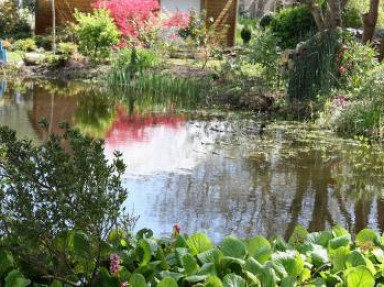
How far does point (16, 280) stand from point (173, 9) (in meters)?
26.6

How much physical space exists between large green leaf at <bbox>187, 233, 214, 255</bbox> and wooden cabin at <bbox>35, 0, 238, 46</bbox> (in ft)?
81.0

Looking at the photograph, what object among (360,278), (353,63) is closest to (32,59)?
(353,63)

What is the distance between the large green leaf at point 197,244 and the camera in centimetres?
408

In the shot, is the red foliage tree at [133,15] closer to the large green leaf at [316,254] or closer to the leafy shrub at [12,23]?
the leafy shrub at [12,23]

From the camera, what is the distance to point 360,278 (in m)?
3.59

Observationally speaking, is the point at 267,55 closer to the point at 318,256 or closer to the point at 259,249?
the point at 318,256

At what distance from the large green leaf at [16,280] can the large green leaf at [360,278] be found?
5.38ft

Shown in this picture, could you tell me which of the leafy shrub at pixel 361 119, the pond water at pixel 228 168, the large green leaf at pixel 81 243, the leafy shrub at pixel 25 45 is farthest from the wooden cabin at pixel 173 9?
the large green leaf at pixel 81 243

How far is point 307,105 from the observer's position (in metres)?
13.7

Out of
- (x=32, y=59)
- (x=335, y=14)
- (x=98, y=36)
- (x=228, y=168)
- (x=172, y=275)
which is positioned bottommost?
(x=228, y=168)

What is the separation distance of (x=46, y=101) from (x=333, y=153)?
791cm

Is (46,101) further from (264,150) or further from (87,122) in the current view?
(264,150)

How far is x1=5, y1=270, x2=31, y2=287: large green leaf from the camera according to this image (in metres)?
3.47

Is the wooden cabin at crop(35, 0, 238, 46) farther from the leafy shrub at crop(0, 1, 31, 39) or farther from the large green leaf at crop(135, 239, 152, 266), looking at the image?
the large green leaf at crop(135, 239, 152, 266)
